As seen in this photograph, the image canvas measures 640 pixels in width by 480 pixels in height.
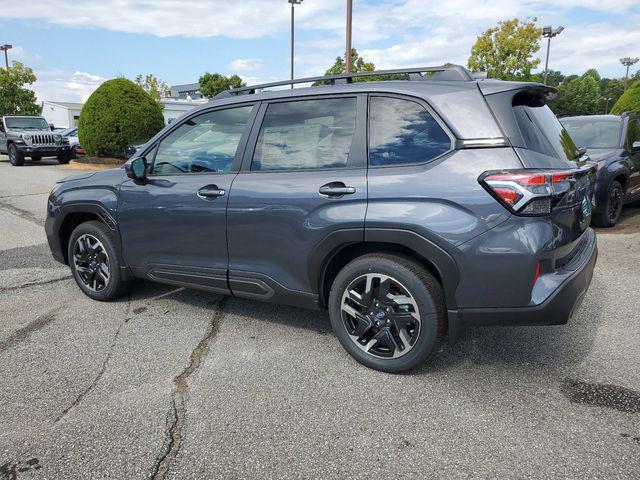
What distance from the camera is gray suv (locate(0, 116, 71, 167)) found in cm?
1791

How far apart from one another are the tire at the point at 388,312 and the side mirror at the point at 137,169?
182 cm

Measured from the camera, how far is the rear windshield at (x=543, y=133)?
2.70m

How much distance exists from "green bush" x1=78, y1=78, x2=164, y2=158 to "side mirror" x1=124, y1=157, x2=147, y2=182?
1307 cm

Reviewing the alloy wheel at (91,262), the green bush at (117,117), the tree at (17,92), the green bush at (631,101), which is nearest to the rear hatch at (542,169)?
the alloy wheel at (91,262)

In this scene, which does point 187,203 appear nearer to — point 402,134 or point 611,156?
point 402,134

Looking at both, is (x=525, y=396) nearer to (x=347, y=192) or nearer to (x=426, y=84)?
(x=347, y=192)

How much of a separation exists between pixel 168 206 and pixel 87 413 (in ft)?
5.16

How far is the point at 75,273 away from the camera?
4.39 metres

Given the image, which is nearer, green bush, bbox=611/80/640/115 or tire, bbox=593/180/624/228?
tire, bbox=593/180/624/228

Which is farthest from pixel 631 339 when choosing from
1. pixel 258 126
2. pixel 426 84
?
pixel 258 126

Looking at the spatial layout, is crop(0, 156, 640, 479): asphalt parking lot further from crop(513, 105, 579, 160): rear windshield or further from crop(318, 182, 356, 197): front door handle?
crop(513, 105, 579, 160): rear windshield

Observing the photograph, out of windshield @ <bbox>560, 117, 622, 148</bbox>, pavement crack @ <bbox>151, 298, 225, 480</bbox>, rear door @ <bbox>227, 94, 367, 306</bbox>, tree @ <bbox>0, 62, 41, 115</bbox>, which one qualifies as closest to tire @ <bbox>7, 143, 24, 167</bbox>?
pavement crack @ <bbox>151, 298, 225, 480</bbox>

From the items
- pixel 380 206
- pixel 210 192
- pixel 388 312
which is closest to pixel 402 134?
pixel 380 206

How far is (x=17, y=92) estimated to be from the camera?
39.7 metres
